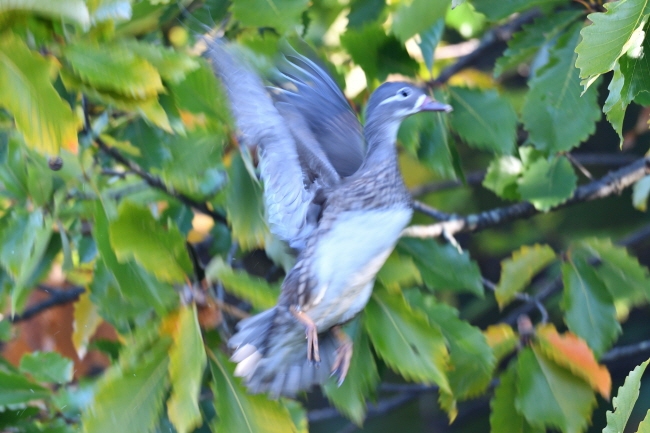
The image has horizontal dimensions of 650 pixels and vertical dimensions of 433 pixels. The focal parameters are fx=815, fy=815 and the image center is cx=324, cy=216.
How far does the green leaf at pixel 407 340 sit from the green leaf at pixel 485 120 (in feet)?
1.21

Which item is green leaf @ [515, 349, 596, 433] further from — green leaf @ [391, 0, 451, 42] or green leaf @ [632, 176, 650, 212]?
green leaf @ [391, 0, 451, 42]

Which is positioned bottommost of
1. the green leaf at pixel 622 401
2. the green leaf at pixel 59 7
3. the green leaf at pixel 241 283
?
the green leaf at pixel 622 401

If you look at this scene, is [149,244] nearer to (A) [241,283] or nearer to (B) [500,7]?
(A) [241,283]

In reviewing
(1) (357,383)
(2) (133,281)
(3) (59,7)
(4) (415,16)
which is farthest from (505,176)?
(3) (59,7)

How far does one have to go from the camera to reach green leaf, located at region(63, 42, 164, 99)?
1.04 meters

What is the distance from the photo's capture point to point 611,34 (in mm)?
945

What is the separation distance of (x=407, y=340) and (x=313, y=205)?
284 millimetres

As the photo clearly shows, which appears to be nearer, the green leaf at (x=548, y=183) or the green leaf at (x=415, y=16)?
the green leaf at (x=415, y=16)

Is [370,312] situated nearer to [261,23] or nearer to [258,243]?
[258,243]

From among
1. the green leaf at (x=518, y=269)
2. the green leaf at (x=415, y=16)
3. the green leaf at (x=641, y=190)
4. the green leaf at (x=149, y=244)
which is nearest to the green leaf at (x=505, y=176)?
the green leaf at (x=518, y=269)

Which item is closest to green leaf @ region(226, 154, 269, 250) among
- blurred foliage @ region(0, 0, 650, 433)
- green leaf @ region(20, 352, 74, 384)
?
blurred foliage @ region(0, 0, 650, 433)

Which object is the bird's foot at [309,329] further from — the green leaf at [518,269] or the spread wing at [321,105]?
the green leaf at [518,269]

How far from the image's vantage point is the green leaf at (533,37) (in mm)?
1607

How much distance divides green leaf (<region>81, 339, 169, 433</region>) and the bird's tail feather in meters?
0.13
